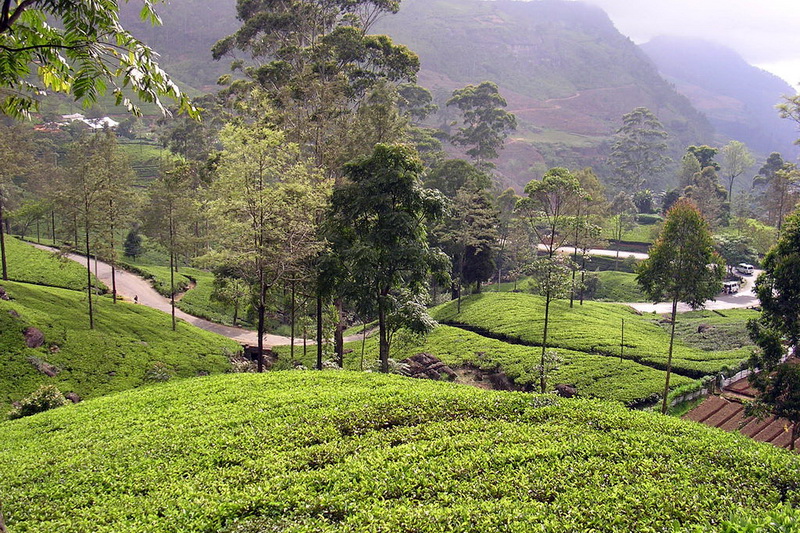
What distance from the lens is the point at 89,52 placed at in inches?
208

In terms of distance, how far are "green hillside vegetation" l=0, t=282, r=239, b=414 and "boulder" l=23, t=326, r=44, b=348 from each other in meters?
0.22

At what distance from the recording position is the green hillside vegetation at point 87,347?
72.9 ft

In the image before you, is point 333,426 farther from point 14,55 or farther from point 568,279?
point 568,279

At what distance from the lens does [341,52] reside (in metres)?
36.4

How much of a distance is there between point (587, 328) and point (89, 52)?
34.6 meters

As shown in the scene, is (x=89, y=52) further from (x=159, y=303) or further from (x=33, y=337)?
(x=159, y=303)

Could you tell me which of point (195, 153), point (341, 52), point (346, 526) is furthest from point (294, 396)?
point (195, 153)

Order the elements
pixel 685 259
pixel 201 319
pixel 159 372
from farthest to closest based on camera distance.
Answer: pixel 201 319, pixel 159 372, pixel 685 259

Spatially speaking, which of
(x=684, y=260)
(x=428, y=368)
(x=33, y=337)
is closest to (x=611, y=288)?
(x=684, y=260)

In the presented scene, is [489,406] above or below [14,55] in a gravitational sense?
below

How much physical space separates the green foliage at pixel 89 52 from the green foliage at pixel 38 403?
15.6 m

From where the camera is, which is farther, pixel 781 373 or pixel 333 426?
pixel 781 373

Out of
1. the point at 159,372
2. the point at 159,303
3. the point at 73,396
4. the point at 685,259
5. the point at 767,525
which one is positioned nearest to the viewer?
the point at 767,525

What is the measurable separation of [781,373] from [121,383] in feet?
94.5
